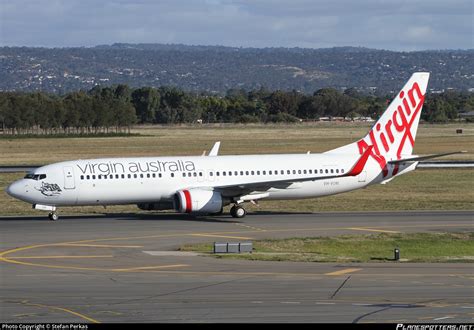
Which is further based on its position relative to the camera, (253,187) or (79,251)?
(253,187)

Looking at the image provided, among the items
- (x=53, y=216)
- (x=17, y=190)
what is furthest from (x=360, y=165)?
(x=17, y=190)

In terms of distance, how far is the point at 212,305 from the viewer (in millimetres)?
26547

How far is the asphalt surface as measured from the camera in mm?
25328

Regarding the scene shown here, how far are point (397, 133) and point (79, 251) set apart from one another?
23388 mm

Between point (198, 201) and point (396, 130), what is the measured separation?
43.0 feet

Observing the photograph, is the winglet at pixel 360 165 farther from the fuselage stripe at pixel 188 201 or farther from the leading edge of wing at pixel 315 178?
the fuselage stripe at pixel 188 201

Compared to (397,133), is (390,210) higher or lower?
lower

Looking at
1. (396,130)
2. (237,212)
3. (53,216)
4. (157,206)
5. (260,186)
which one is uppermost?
(396,130)

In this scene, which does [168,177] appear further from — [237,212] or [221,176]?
[237,212]

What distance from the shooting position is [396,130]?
185ft

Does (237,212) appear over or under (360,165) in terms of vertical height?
under

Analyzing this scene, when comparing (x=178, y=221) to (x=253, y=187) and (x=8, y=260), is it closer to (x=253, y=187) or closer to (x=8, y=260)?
(x=253, y=187)

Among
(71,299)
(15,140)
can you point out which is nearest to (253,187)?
(71,299)

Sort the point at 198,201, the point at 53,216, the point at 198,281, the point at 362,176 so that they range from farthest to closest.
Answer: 1. the point at 362,176
2. the point at 53,216
3. the point at 198,201
4. the point at 198,281
